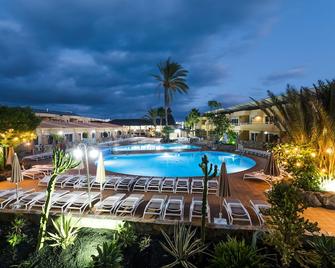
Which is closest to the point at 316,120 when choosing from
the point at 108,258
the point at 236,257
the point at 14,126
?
the point at 236,257

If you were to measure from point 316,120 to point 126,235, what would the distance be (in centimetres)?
955

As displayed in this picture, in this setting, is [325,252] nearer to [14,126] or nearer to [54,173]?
[54,173]

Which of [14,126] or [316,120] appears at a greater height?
[14,126]

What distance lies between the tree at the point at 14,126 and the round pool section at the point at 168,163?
6665mm

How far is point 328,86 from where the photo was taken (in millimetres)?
9828

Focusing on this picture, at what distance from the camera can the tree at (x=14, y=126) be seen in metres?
12.8

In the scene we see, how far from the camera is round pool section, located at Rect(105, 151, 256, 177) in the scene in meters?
16.8

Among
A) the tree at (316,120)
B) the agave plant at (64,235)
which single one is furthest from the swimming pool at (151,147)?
the agave plant at (64,235)

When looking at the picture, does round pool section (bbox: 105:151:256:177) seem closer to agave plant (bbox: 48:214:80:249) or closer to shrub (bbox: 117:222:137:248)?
shrub (bbox: 117:222:137:248)

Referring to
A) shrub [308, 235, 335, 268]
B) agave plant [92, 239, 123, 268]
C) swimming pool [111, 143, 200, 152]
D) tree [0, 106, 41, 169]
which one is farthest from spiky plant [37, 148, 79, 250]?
swimming pool [111, 143, 200, 152]

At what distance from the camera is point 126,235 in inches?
258

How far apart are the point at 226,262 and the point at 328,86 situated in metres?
9.55

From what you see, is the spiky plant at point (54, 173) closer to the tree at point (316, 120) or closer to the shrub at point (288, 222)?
the shrub at point (288, 222)

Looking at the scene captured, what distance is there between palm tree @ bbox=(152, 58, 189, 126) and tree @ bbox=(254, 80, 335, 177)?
27.4m
